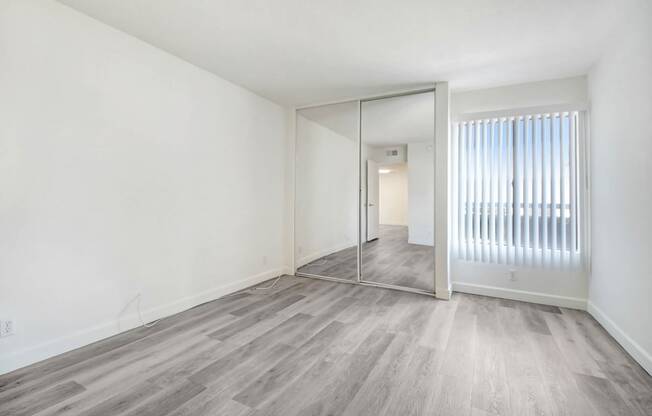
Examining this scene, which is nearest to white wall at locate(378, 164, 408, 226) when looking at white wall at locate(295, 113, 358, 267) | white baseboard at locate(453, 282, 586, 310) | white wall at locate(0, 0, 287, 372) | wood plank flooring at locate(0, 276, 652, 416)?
white wall at locate(295, 113, 358, 267)

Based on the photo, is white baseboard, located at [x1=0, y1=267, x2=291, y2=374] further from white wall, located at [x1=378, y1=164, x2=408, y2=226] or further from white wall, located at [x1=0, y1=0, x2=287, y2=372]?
white wall, located at [x1=378, y1=164, x2=408, y2=226]

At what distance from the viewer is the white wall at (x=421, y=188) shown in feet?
15.9

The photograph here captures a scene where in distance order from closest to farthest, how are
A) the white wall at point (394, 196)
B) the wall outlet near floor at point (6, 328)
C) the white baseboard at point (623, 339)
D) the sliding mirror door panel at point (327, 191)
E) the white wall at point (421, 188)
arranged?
the wall outlet near floor at point (6, 328), the white baseboard at point (623, 339), the sliding mirror door panel at point (327, 191), the white wall at point (421, 188), the white wall at point (394, 196)

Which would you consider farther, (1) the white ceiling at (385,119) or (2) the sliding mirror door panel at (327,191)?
(2) the sliding mirror door panel at (327,191)

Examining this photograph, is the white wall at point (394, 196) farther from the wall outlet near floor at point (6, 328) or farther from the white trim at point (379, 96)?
the wall outlet near floor at point (6, 328)

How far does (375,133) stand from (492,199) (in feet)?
6.74

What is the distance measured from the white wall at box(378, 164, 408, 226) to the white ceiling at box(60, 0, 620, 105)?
1641 mm

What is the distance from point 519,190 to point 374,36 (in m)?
2.52

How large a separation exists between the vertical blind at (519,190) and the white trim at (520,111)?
48 mm

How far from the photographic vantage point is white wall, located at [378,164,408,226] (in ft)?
16.2

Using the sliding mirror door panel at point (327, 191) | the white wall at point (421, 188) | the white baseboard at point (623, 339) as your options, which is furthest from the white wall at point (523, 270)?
the sliding mirror door panel at point (327, 191)

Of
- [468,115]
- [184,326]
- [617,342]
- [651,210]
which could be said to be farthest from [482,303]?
[184,326]

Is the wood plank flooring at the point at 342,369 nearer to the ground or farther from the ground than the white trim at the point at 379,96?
nearer to the ground

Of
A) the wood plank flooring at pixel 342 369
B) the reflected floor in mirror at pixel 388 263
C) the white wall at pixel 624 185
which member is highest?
the white wall at pixel 624 185
